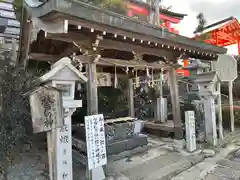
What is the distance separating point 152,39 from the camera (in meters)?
5.12

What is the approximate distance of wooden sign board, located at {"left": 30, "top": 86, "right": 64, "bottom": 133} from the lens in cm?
314

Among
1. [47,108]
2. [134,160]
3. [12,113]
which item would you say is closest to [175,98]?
[134,160]

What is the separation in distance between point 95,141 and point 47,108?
146 centimetres

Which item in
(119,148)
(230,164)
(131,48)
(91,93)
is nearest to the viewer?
(91,93)

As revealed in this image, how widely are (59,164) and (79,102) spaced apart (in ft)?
3.60

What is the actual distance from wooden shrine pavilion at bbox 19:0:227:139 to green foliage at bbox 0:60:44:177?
Result: 108 cm

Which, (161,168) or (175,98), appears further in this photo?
(175,98)

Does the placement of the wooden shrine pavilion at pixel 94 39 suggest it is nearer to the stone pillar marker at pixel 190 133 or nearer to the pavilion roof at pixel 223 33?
the stone pillar marker at pixel 190 133

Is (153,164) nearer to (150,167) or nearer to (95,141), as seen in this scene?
(150,167)

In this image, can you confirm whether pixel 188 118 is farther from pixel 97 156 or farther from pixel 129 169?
pixel 97 156

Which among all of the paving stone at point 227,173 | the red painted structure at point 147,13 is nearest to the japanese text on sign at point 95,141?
the paving stone at point 227,173

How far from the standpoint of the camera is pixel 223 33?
42.0 feet

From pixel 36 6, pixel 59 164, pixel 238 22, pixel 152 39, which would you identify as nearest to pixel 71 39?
pixel 36 6

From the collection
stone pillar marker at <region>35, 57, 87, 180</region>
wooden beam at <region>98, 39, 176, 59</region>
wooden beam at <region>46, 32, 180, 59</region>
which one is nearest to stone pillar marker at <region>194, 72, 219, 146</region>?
wooden beam at <region>98, 39, 176, 59</region>
